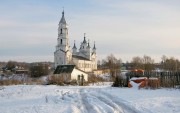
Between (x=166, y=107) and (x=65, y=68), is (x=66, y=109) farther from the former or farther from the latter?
(x=65, y=68)

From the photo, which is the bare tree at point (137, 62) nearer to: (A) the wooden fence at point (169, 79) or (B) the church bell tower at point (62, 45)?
(B) the church bell tower at point (62, 45)

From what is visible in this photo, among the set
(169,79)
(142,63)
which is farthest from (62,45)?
(169,79)

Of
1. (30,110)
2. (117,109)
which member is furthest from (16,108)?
(117,109)

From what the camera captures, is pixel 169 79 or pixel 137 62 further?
pixel 137 62

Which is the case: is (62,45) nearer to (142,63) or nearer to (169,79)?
(142,63)

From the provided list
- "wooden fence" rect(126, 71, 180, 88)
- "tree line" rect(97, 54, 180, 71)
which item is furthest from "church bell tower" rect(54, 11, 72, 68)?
"wooden fence" rect(126, 71, 180, 88)

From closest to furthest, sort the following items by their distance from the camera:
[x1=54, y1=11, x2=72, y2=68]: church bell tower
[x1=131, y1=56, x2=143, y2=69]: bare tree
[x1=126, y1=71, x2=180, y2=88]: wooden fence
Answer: [x1=126, y1=71, x2=180, y2=88]: wooden fence → [x1=54, y1=11, x2=72, y2=68]: church bell tower → [x1=131, y1=56, x2=143, y2=69]: bare tree

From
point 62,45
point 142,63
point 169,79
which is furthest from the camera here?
point 142,63

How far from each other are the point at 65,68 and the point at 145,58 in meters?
70.4

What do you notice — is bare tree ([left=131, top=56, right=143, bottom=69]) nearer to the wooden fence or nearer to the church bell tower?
the church bell tower

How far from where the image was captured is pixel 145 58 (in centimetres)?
13350

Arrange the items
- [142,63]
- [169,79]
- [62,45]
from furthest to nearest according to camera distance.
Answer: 1. [142,63]
2. [62,45]
3. [169,79]

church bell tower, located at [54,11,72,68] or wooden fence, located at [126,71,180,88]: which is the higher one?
church bell tower, located at [54,11,72,68]

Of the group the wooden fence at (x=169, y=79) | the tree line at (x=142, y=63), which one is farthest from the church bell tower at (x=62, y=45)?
the wooden fence at (x=169, y=79)
